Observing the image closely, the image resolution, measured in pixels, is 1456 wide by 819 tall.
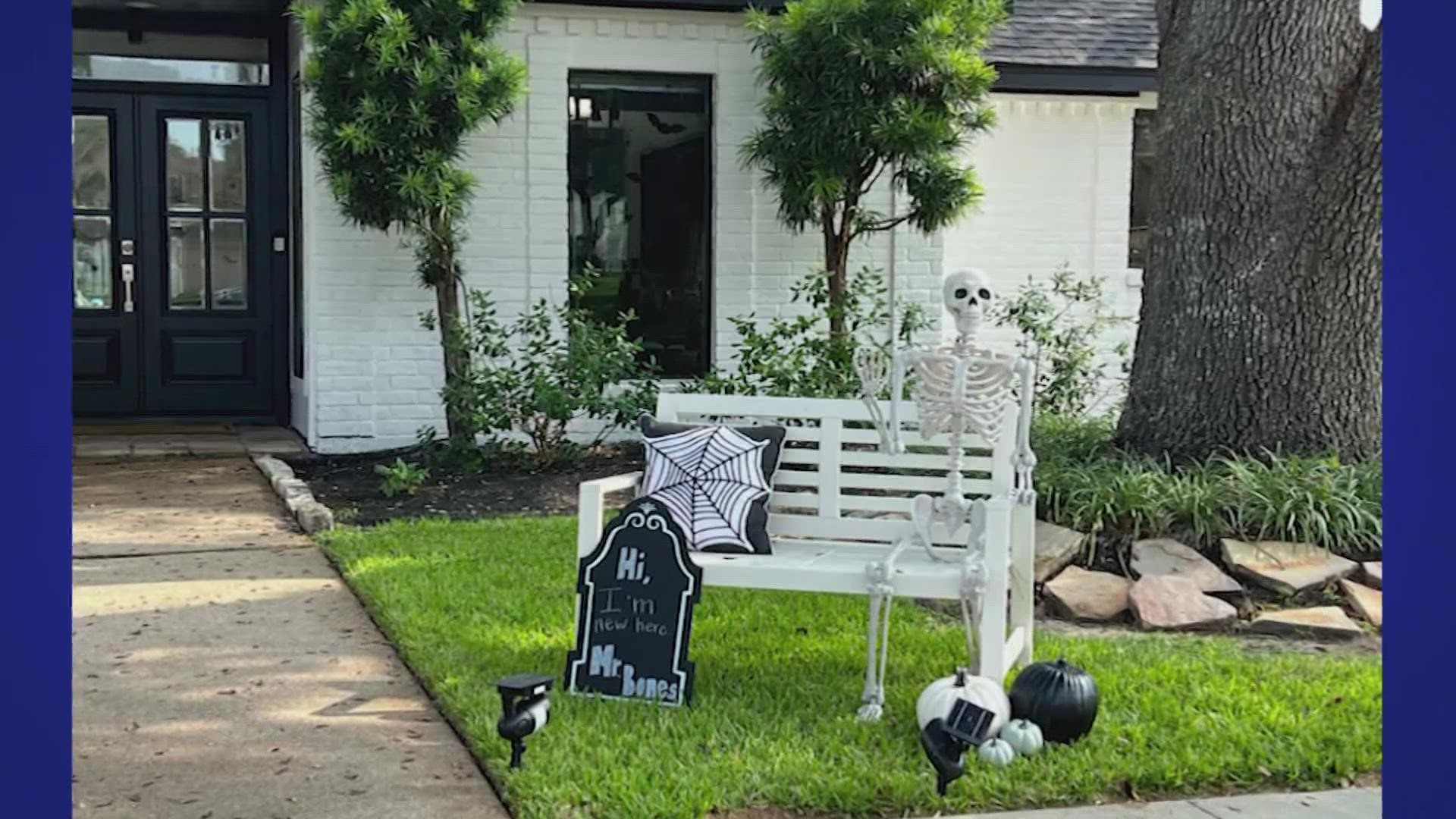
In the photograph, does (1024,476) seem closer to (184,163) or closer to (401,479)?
(401,479)

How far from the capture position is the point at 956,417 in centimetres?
487

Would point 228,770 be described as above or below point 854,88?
below

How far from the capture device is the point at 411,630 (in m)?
5.57

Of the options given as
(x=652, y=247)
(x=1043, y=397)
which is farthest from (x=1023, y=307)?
(x=652, y=247)

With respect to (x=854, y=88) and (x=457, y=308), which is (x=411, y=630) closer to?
(x=457, y=308)

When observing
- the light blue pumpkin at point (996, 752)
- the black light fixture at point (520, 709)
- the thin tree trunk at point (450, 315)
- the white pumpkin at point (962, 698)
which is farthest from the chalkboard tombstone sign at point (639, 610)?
the thin tree trunk at point (450, 315)

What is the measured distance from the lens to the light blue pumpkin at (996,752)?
4.14 metres

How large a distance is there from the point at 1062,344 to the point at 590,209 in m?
3.32

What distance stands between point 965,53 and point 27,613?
837 cm

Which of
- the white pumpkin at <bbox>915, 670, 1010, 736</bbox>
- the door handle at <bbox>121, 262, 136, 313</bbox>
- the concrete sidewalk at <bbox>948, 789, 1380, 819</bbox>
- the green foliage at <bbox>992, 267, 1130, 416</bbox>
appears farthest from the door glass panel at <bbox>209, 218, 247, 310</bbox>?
the concrete sidewalk at <bbox>948, 789, 1380, 819</bbox>

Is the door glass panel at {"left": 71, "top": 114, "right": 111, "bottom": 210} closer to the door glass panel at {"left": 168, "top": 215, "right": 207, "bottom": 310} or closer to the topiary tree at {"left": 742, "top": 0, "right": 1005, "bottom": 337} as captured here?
the door glass panel at {"left": 168, "top": 215, "right": 207, "bottom": 310}

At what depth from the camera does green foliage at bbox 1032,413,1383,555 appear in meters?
6.24

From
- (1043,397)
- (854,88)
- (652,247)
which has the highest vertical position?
(854,88)

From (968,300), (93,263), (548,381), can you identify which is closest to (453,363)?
(548,381)
